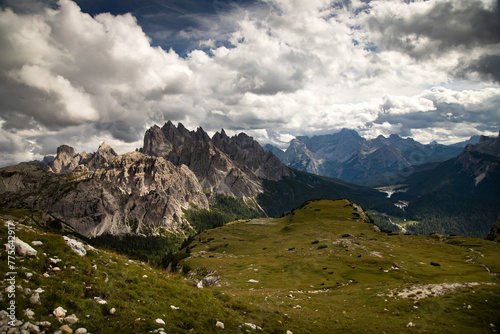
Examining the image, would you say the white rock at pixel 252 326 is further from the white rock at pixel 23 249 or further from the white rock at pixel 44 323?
the white rock at pixel 23 249

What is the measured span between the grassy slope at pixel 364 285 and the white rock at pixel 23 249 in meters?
16.9

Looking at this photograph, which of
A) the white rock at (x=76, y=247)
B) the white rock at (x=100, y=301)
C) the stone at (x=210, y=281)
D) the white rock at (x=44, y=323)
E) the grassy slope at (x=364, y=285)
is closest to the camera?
the white rock at (x=44, y=323)

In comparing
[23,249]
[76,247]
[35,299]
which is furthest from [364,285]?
[23,249]

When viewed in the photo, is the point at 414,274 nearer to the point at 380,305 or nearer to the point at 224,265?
the point at 380,305

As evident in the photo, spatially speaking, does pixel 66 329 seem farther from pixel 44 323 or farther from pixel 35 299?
pixel 35 299

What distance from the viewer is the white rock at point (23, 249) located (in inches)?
596

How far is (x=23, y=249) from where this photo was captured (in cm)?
1522

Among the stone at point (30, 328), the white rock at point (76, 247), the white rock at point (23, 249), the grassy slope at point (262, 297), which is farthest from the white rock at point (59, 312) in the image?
the white rock at point (76, 247)

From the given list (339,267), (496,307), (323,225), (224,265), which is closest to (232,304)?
(496,307)

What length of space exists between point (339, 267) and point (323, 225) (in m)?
77.4

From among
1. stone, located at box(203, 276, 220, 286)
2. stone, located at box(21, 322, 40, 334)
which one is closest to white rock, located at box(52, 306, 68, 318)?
stone, located at box(21, 322, 40, 334)

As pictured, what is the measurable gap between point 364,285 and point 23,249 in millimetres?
49384

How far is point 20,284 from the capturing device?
503 inches

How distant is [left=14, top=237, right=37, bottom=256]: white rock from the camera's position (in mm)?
15132
